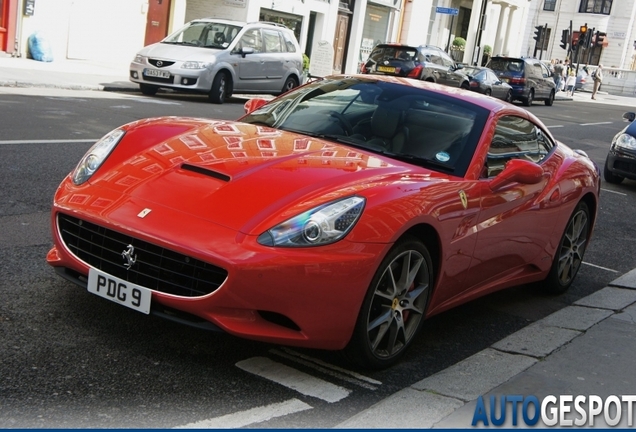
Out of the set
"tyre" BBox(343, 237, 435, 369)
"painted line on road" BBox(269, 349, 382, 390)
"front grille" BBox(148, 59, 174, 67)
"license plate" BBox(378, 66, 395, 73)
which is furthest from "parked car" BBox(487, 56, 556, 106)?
"painted line on road" BBox(269, 349, 382, 390)

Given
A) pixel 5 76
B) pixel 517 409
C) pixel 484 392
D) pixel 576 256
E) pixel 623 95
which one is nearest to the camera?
pixel 517 409

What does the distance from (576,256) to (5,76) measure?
1349 centimetres

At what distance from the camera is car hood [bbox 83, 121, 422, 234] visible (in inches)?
163

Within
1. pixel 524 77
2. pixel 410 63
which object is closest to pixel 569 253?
pixel 410 63

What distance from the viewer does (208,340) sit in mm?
4547

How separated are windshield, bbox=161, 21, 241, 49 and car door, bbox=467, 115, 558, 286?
14.2 meters

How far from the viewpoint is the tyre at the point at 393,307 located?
4.26 metres

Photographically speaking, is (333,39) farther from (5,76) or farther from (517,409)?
(517,409)

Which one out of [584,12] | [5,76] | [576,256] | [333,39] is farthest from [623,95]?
[576,256]

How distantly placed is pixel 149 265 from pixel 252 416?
2.73ft

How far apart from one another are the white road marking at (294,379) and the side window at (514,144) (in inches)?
68.0

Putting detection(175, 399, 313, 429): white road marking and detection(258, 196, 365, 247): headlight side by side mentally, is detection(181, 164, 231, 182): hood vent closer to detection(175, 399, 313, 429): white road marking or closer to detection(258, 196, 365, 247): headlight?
detection(258, 196, 365, 247): headlight

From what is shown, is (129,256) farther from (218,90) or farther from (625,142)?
(218,90)

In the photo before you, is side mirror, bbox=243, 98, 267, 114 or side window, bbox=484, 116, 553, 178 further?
side mirror, bbox=243, 98, 267, 114
